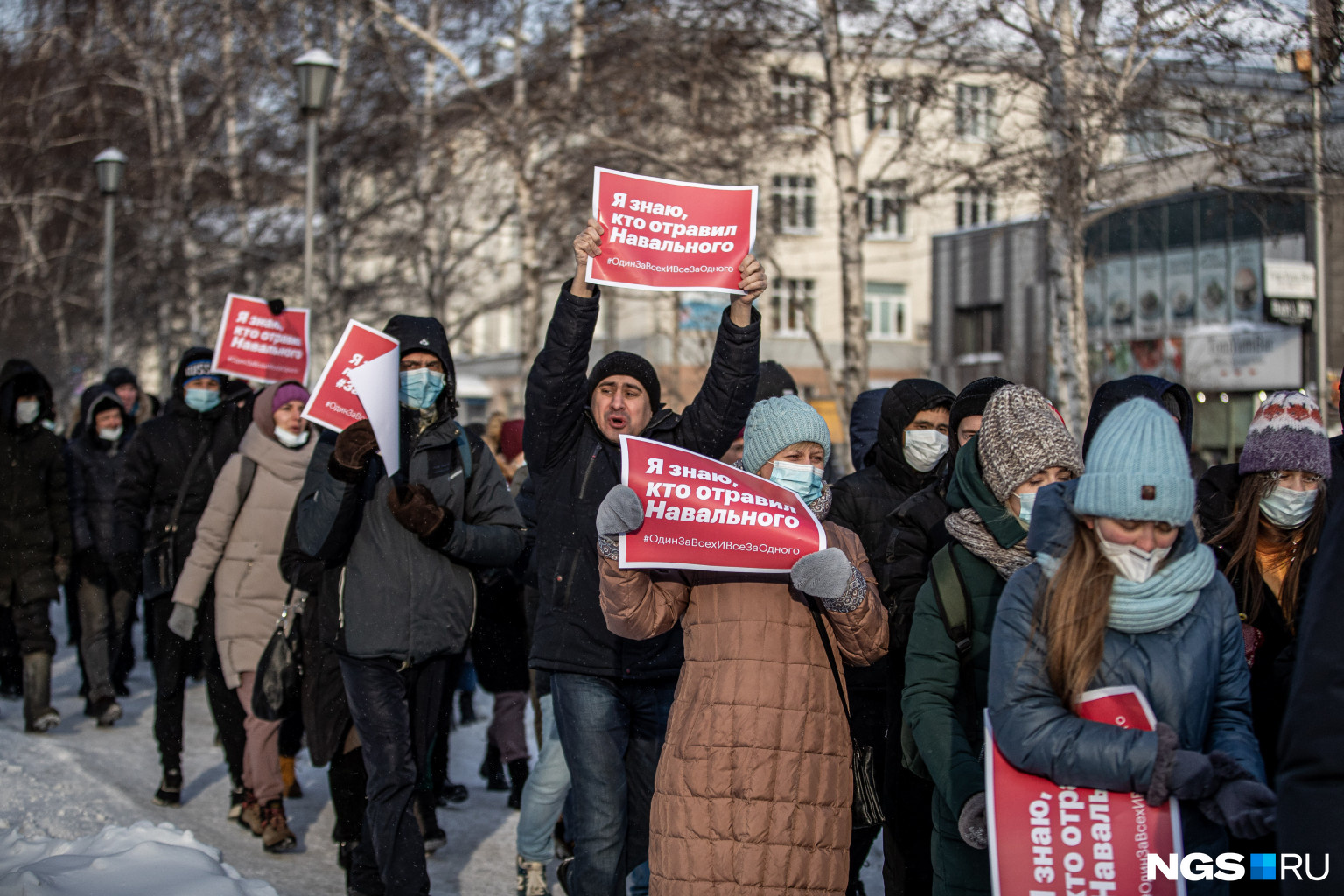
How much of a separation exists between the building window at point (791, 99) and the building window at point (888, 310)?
31.6 meters

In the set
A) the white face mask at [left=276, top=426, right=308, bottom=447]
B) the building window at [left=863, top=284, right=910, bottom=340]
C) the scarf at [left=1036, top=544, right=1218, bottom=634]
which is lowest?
the scarf at [left=1036, top=544, right=1218, bottom=634]

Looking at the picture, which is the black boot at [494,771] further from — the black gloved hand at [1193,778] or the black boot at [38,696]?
the black gloved hand at [1193,778]

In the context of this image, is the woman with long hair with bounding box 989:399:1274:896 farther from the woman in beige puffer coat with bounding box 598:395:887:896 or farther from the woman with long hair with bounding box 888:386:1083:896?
the woman in beige puffer coat with bounding box 598:395:887:896

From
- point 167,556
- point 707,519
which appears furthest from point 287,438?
point 707,519

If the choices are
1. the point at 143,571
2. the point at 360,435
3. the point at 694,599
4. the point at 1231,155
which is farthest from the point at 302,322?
the point at 1231,155

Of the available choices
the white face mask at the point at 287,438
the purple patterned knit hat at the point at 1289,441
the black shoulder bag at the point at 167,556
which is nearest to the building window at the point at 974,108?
the white face mask at the point at 287,438

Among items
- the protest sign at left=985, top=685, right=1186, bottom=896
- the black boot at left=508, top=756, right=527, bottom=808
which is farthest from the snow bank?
the protest sign at left=985, top=685, right=1186, bottom=896

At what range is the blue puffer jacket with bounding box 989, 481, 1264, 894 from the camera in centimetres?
256

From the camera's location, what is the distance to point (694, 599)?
144 inches

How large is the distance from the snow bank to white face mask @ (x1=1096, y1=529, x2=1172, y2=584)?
3.07 m

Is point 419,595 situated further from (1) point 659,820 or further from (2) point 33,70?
(2) point 33,70

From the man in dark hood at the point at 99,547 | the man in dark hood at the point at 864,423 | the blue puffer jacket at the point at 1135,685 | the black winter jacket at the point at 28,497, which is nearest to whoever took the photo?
the blue puffer jacket at the point at 1135,685

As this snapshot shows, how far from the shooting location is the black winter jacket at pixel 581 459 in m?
4.31

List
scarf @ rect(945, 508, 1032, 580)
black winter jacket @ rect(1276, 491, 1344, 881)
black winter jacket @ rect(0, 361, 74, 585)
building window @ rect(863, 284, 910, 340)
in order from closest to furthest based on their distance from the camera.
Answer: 1. black winter jacket @ rect(1276, 491, 1344, 881)
2. scarf @ rect(945, 508, 1032, 580)
3. black winter jacket @ rect(0, 361, 74, 585)
4. building window @ rect(863, 284, 910, 340)
